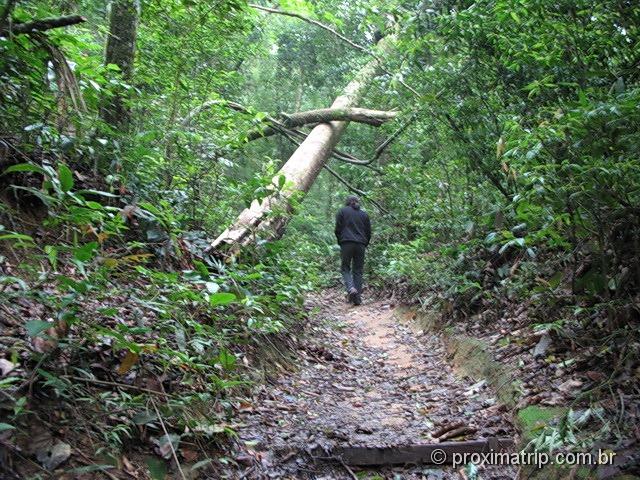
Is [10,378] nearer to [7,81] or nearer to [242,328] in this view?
[242,328]

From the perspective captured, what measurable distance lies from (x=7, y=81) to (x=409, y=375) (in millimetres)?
4128

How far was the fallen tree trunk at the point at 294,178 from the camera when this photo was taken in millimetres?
5582

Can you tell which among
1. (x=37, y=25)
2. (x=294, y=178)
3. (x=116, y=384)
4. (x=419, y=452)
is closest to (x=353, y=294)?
(x=294, y=178)

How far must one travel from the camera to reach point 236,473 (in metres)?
2.60

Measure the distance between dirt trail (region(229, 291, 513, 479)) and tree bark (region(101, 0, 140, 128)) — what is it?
3.01 metres

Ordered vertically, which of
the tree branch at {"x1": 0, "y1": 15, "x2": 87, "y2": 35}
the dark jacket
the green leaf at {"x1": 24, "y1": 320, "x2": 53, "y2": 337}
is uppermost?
the tree branch at {"x1": 0, "y1": 15, "x2": 87, "y2": 35}

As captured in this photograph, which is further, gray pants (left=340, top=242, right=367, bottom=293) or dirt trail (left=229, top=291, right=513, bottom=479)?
gray pants (left=340, top=242, right=367, bottom=293)

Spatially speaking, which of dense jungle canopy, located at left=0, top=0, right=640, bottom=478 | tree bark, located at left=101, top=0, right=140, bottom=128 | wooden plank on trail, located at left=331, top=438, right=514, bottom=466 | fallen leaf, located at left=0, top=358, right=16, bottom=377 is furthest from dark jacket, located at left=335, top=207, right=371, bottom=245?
fallen leaf, located at left=0, top=358, right=16, bottom=377

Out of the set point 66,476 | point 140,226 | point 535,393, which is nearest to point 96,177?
point 140,226

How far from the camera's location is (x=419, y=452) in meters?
3.02

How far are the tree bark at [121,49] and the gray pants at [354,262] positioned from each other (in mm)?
5243

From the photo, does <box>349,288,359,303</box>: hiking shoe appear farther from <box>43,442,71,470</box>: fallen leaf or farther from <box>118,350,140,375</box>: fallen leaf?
<box>43,442,71,470</box>: fallen leaf

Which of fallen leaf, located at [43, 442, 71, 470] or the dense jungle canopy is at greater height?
the dense jungle canopy

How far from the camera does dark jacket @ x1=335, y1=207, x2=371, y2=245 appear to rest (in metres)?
9.49
